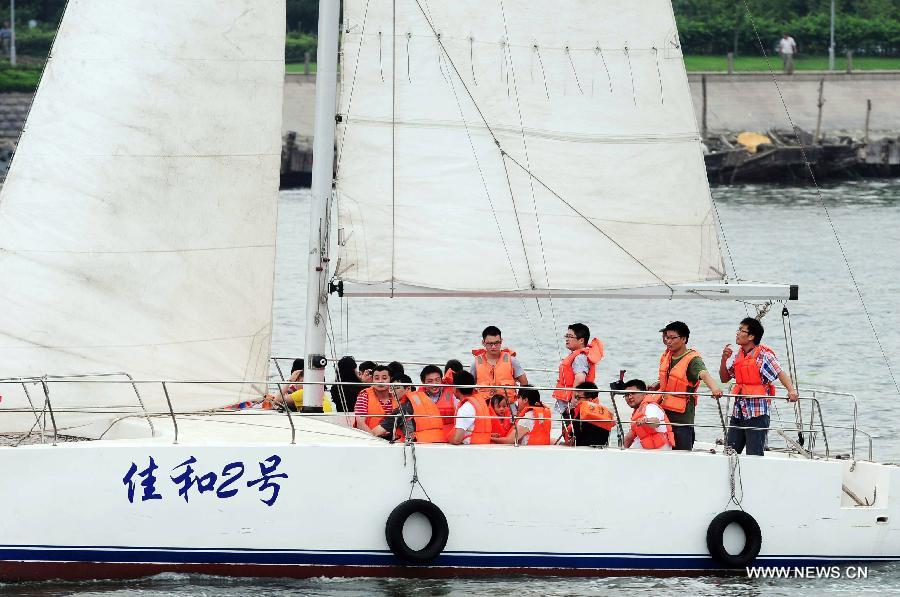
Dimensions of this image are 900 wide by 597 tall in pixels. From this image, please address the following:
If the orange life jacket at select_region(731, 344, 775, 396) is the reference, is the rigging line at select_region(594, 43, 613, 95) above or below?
above

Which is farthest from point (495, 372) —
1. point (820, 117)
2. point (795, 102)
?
point (795, 102)

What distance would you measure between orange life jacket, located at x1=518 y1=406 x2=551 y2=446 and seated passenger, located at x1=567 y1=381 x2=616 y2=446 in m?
0.25

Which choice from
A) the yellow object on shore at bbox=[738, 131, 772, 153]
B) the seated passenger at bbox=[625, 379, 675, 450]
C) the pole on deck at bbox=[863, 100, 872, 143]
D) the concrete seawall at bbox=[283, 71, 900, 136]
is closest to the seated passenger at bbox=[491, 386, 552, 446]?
the seated passenger at bbox=[625, 379, 675, 450]

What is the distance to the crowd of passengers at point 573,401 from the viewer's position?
16422 millimetres

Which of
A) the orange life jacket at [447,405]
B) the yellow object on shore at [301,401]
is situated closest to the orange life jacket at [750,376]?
the orange life jacket at [447,405]

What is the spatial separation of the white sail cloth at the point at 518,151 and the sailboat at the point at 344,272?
0.02 m

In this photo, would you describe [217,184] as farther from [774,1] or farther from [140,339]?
[774,1]

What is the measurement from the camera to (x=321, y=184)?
1698 cm

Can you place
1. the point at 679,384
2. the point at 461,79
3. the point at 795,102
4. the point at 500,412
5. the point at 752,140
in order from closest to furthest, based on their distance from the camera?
the point at 500,412 → the point at 679,384 → the point at 461,79 → the point at 752,140 → the point at 795,102

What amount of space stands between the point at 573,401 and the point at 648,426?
921mm

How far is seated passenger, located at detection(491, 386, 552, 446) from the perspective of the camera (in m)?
16.6

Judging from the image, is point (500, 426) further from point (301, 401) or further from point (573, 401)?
point (301, 401)

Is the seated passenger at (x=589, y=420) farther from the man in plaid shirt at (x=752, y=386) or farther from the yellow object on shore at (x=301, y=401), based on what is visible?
the yellow object on shore at (x=301, y=401)

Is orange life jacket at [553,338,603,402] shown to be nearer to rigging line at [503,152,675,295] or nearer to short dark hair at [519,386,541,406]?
short dark hair at [519,386,541,406]
